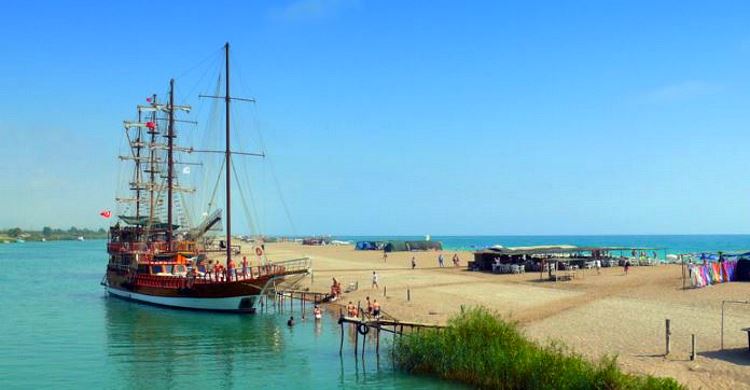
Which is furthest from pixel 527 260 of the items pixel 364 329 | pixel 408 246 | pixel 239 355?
pixel 408 246

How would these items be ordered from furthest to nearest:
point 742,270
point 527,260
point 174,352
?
point 527,260 < point 742,270 < point 174,352

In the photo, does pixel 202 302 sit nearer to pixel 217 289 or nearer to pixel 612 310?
pixel 217 289

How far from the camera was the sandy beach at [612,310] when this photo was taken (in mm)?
21562

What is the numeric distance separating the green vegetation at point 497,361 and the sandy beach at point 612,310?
9.09 ft

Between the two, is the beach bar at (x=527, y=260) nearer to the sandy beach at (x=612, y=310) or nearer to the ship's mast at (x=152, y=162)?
the sandy beach at (x=612, y=310)

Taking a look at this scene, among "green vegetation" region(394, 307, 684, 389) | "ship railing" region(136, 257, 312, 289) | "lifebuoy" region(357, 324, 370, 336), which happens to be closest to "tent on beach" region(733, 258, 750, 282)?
"green vegetation" region(394, 307, 684, 389)

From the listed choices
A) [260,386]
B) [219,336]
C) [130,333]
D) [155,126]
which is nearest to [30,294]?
[155,126]

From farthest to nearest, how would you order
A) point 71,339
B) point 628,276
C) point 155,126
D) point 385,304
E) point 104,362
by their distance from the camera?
point 155,126 < point 628,276 < point 385,304 < point 71,339 < point 104,362

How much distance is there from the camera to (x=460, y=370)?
21.8m

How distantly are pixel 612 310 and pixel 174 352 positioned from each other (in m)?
21.9

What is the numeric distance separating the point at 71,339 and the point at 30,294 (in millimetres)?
27427

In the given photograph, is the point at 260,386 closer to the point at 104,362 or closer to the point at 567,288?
the point at 104,362

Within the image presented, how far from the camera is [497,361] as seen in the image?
68.2ft

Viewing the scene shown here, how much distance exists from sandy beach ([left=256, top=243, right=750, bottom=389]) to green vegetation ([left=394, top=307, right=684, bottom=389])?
2771 millimetres
